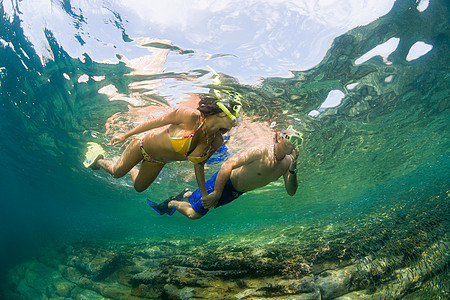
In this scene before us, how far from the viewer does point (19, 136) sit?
51.8ft

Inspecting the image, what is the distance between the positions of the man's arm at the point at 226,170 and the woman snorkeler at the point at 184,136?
31 centimetres

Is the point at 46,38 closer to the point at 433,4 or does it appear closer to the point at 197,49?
the point at 197,49

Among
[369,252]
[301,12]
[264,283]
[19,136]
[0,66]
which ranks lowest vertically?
[264,283]

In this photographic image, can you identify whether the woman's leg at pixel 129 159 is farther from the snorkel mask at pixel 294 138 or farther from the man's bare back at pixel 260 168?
the snorkel mask at pixel 294 138

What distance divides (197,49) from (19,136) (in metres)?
18.3

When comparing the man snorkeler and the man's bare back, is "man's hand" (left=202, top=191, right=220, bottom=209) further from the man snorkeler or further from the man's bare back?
the man's bare back

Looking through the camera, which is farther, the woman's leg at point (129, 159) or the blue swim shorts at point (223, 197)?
the blue swim shorts at point (223, 197)

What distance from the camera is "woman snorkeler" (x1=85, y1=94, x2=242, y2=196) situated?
13.1ft

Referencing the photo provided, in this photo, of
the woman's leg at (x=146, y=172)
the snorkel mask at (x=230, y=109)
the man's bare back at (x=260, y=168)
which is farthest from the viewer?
the man's bare back at (x=260, y=168)

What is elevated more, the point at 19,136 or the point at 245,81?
the point at 19,136

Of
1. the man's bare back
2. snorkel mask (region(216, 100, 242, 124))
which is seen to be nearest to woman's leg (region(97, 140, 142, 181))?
snorkel mask (region(216, 100, 242, 124))

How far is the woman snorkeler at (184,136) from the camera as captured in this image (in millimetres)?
4008

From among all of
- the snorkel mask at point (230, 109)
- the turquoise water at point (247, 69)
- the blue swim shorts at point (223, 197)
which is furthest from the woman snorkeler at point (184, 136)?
the turquoise water at point (247, 69)

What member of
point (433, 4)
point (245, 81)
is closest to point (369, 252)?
point (245, 81)
